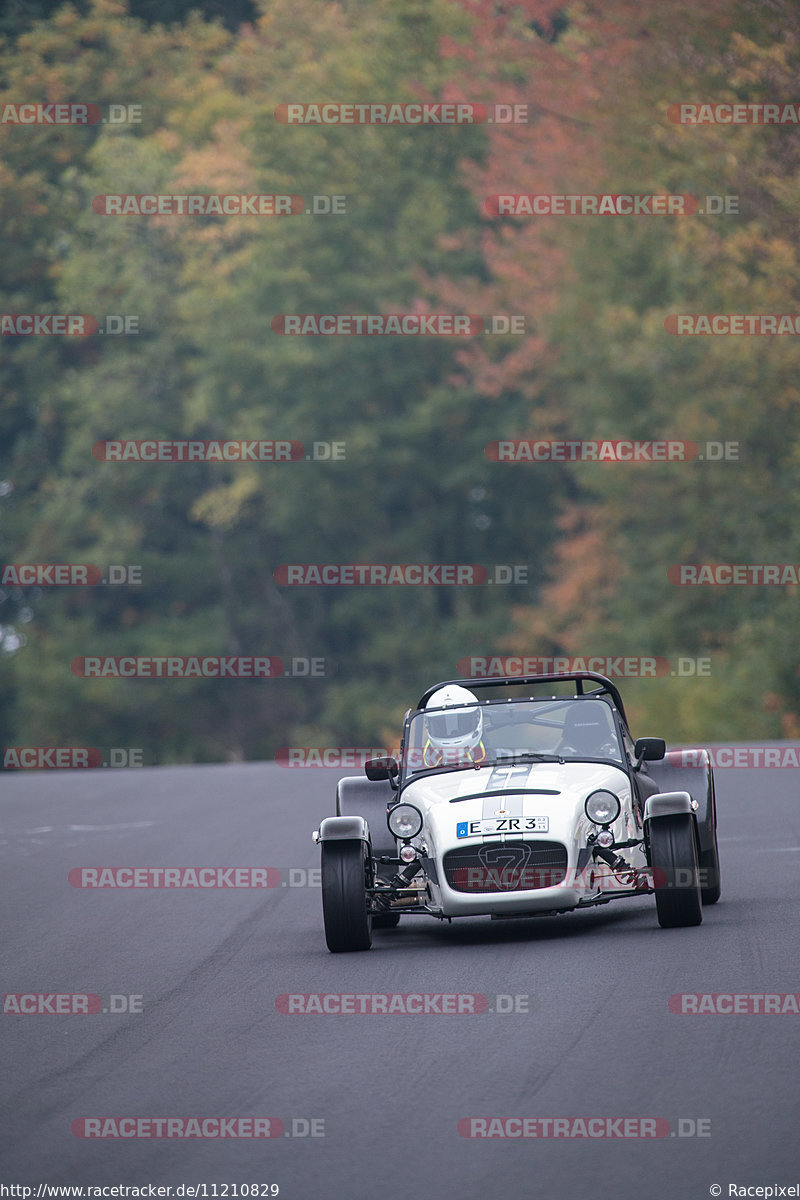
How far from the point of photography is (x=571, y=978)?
994cm

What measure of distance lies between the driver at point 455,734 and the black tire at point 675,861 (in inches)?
62.5

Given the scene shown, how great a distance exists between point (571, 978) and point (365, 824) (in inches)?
78.6

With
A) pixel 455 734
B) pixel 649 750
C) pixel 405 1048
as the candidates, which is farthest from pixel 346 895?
pixel 405 1048

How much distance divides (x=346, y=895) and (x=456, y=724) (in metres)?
1.76

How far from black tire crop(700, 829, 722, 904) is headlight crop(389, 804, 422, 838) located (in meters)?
2.06

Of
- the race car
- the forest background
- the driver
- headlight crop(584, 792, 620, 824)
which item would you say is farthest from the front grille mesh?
the forest background

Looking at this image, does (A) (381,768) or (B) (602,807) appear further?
(A) (381,768)

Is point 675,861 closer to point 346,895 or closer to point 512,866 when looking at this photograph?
point 512,866

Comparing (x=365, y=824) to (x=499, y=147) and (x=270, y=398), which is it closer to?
(x=499, y=147)

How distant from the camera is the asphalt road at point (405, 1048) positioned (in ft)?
21.5

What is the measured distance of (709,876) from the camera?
40.5 feet

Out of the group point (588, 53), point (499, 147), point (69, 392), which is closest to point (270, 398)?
point (69, 392)

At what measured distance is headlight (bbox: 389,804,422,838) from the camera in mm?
11461

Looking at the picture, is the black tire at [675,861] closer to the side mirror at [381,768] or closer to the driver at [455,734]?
the driver at [455,734]
